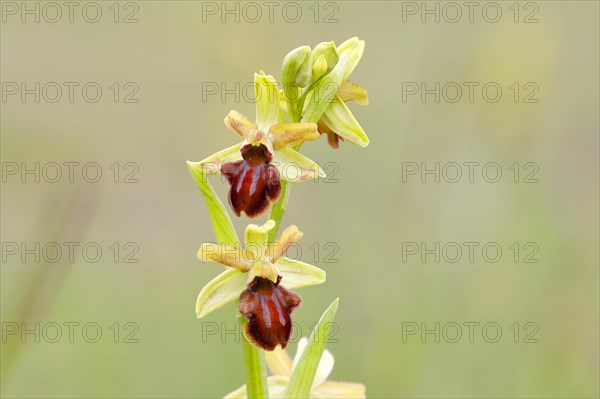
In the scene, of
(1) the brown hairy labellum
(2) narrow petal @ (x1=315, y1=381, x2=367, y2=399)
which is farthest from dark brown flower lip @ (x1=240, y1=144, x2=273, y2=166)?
(2) narrow petal @ (x1=315, y1=381, x2=367, y2=399)

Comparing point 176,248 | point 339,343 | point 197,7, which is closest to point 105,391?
point 339,343

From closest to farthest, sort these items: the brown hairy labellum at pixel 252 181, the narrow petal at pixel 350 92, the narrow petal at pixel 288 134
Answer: the brown hairy labellum at pixel 252 181 < the narrow petal at pixel 288 134 < the narrow petal at pixel 350 92

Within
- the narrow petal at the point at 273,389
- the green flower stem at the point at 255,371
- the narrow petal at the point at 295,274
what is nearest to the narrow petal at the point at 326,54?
the narrow petal at the point at 295,274

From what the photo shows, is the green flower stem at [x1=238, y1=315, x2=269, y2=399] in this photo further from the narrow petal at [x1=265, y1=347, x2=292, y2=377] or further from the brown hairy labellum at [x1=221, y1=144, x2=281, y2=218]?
the brown hairy labellum at [x1=221, y1=144, x2=281, y2=218]

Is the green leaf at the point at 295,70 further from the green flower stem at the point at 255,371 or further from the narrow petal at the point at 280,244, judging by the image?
the green flower stem at the point at 255,371

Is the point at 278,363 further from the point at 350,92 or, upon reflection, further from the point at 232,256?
the point at 350,92

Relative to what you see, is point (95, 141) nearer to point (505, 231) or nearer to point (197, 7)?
point (197, 7)

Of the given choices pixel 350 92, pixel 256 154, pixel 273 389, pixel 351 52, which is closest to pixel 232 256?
pixel 256 154
